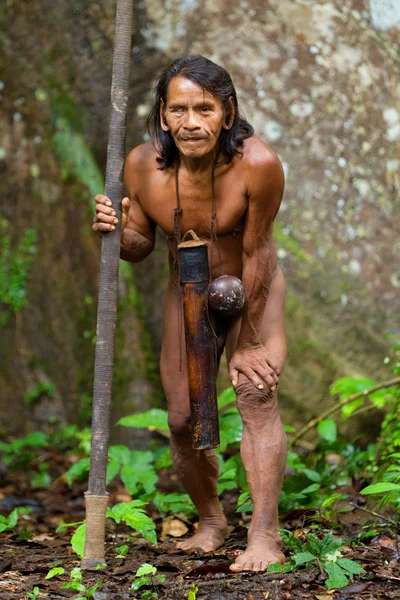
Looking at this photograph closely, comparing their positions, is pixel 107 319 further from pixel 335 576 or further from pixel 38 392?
pixel 38 392

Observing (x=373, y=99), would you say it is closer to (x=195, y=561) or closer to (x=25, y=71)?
(x=25, y=71)

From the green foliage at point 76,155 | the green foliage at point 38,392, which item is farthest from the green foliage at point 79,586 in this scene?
the green foliage at point 76,155

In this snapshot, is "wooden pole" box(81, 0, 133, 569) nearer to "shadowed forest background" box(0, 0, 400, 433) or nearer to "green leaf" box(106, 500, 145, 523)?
"green leaf" box(106, 500, 145, 523)

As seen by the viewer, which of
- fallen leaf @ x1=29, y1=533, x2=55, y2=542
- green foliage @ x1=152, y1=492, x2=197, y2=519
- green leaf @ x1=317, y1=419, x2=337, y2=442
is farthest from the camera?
green leaf @ x1=317, y1=419, x2=337, y2=442

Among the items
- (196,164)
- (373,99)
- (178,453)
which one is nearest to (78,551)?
(178,453)

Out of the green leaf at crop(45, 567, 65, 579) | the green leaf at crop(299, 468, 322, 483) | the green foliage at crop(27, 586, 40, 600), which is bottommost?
the green foliage at crop(27, 586, 40, 600)

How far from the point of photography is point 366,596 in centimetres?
320

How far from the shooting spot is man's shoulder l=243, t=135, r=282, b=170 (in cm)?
375

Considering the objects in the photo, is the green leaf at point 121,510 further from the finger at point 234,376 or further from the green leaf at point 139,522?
the finger at point 234,376

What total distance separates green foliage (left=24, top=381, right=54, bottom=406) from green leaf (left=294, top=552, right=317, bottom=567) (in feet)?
12.6

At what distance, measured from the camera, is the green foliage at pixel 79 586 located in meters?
3.27

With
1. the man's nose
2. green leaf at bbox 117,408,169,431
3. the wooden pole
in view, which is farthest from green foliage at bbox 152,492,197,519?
the man's nose

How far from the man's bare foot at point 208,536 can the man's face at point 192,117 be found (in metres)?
1.82

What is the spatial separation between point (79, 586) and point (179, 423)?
3.35ft
